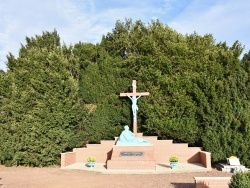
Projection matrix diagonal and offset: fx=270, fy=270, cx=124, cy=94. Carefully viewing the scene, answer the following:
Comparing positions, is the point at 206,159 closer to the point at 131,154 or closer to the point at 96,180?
the point at 131,154

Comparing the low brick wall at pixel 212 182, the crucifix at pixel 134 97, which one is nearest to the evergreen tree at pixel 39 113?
the crucifix at pixel 134 97

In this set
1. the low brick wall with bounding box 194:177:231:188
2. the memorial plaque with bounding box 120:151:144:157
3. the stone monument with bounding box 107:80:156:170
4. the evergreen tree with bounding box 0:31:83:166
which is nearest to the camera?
the low brick wall with bounding box 194:177:231:188

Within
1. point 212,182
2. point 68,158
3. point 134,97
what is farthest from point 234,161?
point 68,158

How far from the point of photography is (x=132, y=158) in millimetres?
12836

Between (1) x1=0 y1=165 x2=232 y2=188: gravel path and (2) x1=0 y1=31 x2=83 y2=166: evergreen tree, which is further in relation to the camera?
(2) x1=0 y1=31 x2=83 y2=166: evergreen tree

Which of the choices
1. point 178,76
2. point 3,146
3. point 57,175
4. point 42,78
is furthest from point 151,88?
point 3,146

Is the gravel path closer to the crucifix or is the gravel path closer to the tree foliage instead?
the tree foliage

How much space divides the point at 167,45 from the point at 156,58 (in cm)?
108

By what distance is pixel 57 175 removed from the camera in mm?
11383

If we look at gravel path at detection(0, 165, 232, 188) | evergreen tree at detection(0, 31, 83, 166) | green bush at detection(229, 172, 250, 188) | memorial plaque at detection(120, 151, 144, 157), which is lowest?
gravel path at detection(0, 165, 232, 188)

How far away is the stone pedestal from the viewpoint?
1230 cm

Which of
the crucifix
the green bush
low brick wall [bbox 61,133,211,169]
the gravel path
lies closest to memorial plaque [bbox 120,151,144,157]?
low brick wall [bbox 61,133,211,169]

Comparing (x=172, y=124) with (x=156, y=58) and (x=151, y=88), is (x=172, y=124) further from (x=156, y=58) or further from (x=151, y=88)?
(x=156, y=58)

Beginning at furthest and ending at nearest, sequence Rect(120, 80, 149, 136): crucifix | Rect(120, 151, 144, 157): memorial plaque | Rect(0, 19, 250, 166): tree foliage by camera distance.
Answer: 1. Rect(120, 80, 149, 136): crucifix
2. Rect(0, 19, 250, 166): tree foliage
3. Rect(120, 151, 144, 157): memorial plaque
